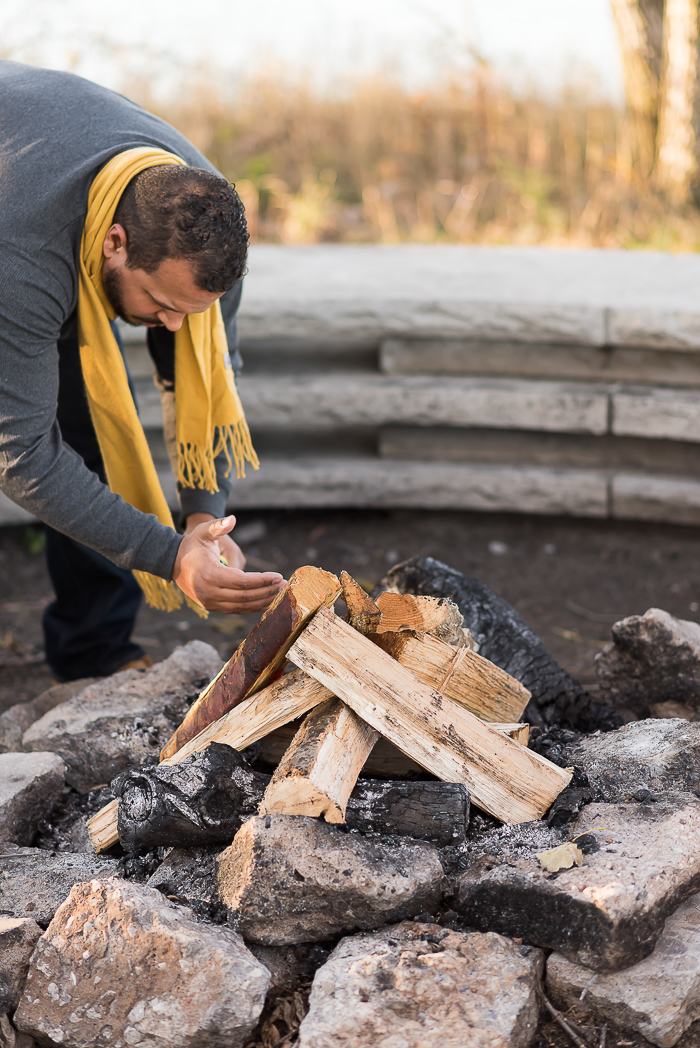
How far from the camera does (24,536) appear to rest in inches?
176

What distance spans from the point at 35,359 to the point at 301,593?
0.82m

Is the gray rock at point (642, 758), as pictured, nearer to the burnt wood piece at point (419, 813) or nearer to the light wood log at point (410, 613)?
the burnt wood piece at point (419, 813)

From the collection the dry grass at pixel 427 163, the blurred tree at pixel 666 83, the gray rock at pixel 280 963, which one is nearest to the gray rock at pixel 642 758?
the gray rock at pixel 280 963

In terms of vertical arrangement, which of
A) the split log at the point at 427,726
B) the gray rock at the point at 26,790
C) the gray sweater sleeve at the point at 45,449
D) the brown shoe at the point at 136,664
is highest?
the gray sweater sleeve at the point at 45,449

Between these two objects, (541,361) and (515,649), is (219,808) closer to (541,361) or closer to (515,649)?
(515,649)

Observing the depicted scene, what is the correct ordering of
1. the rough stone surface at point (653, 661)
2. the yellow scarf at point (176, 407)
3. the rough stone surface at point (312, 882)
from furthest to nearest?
the rough stone surface at point (653, 661)
the yellow scarf at point (176, 407)
the rough stone surface at point (312, 882)

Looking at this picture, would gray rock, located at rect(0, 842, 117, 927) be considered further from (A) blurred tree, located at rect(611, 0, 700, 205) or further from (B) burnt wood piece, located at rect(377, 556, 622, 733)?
(A) blurred tree, located at rect(611, 0, 700, 205)

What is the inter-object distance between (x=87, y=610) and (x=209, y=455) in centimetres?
89

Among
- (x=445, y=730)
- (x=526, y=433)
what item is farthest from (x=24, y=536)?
(x=445, y=730)

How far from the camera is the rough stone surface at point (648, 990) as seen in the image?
1.69m

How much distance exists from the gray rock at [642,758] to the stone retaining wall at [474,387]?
1990mm

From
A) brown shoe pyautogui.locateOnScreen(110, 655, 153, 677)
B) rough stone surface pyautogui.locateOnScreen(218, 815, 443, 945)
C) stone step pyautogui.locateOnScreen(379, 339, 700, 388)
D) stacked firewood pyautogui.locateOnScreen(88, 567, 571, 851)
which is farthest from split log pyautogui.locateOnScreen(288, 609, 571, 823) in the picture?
stone step pyautogui.locateOnScreen(379, 339, 700, 388)

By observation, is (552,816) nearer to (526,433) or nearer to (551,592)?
(551,592)

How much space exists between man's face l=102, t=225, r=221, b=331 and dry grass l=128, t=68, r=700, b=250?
3961 mm
